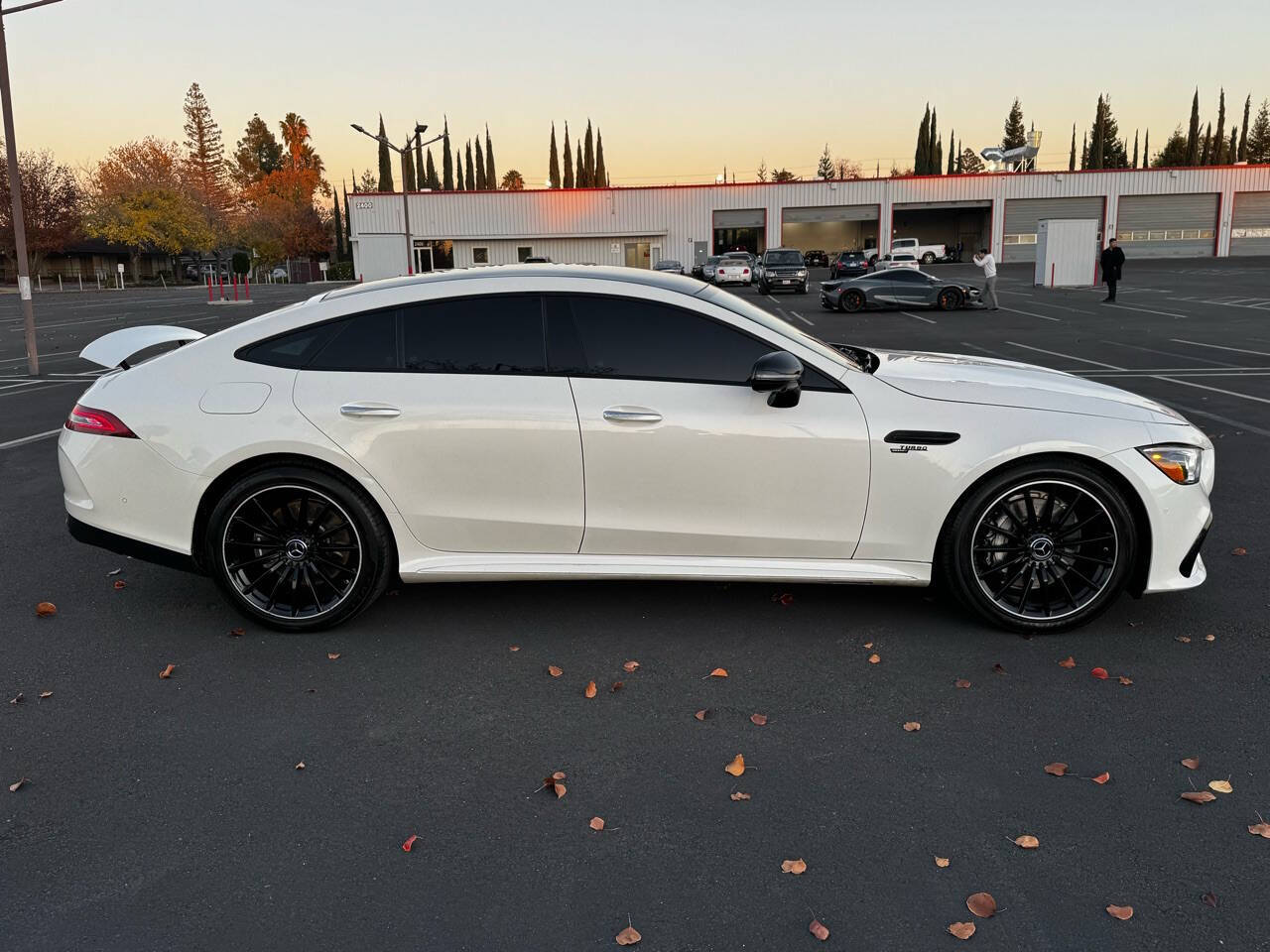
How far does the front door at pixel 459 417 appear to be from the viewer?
429cm

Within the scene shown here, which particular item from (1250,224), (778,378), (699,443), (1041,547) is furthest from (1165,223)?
(699,443)

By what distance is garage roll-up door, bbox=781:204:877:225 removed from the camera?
6456 centimetres

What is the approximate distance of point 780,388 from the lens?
4.19m

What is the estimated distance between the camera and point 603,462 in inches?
168

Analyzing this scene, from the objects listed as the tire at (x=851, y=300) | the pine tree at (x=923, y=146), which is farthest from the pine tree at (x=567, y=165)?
the tire at (x=851, y=300)

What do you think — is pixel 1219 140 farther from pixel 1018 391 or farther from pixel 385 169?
pixel 1018 391

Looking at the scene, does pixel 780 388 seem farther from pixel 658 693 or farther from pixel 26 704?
pixel 26 704

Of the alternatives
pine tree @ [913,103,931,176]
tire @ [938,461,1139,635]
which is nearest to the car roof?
tire @ [938,461,1139,635]

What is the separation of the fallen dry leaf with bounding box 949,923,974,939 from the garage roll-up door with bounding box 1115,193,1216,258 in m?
70.7

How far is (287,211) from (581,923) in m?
97.2

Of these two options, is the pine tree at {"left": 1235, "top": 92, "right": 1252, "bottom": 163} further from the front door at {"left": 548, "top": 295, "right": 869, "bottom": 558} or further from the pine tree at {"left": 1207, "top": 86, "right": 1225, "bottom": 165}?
the front door at {"left": 548, "top": 295, "right": 869, "bottom": 558}

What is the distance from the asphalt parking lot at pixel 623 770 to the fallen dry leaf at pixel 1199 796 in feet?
0.21

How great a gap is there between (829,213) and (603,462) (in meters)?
64.3

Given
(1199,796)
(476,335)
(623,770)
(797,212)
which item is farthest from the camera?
(797,212)
